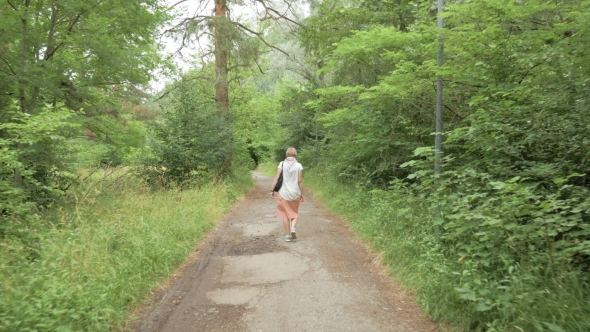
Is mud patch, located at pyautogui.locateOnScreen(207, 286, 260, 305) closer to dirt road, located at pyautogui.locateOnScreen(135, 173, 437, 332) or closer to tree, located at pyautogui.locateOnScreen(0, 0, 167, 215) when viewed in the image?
dirt road, located at pyautogui.locateOnScreen(135, 173, 437, 332)

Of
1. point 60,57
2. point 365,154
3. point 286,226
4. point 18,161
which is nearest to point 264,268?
point 286,226

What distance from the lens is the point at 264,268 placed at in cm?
533

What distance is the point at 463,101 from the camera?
6.92m

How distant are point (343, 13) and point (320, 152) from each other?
414 inches

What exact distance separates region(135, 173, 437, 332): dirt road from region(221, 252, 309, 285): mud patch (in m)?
0.01

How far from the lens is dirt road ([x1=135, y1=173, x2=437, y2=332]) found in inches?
144

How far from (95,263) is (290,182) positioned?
3816 millimetres

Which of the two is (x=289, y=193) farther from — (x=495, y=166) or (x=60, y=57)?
(x=60, y=57)

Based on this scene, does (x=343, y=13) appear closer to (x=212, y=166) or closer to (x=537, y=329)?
(x=212, y=166)

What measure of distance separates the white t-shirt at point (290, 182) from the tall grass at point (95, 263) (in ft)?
6.39

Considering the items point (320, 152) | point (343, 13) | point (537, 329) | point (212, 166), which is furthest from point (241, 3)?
point (537, 329)

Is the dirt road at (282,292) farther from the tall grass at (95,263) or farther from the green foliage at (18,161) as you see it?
the green foliage at (18,161)

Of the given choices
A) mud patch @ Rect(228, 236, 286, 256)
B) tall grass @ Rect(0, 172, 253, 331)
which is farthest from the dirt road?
tall grass @ Rect(0, 172, 253, 331)

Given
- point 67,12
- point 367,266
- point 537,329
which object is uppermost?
point 67,12
